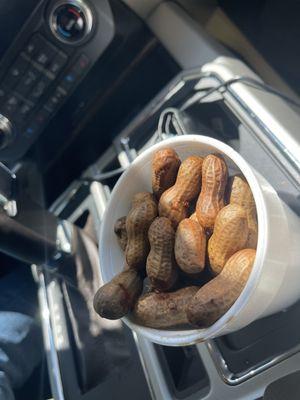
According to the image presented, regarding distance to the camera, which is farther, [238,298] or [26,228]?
[26,228]

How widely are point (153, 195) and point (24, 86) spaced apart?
31 centimetres

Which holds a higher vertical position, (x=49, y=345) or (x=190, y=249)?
(x=190, y=249)

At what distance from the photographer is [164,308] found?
411 millimetres

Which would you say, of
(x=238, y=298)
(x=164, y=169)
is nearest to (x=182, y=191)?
(x=164, y=169)

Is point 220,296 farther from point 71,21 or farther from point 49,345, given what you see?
point 71,21

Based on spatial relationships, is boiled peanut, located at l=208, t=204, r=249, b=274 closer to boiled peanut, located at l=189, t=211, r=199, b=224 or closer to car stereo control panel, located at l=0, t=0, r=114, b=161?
boiled peanut, located at l=189, t=211, r=199, b=224

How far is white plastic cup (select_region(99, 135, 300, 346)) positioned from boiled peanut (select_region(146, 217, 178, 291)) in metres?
0.04

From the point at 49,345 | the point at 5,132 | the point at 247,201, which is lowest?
the point at 49,345

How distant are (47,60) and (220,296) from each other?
1.46ft

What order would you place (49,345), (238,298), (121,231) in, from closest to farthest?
(238,298), (121,231), (49,345)

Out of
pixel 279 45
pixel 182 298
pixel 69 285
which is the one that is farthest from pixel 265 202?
pixel 279 45

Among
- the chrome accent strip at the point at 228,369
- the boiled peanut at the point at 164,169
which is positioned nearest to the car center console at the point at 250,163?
the chrome accent strip at the point at 228,369

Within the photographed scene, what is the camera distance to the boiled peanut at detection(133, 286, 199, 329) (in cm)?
41

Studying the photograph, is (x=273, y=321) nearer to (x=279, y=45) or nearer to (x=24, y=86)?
(x=24, y=86)
